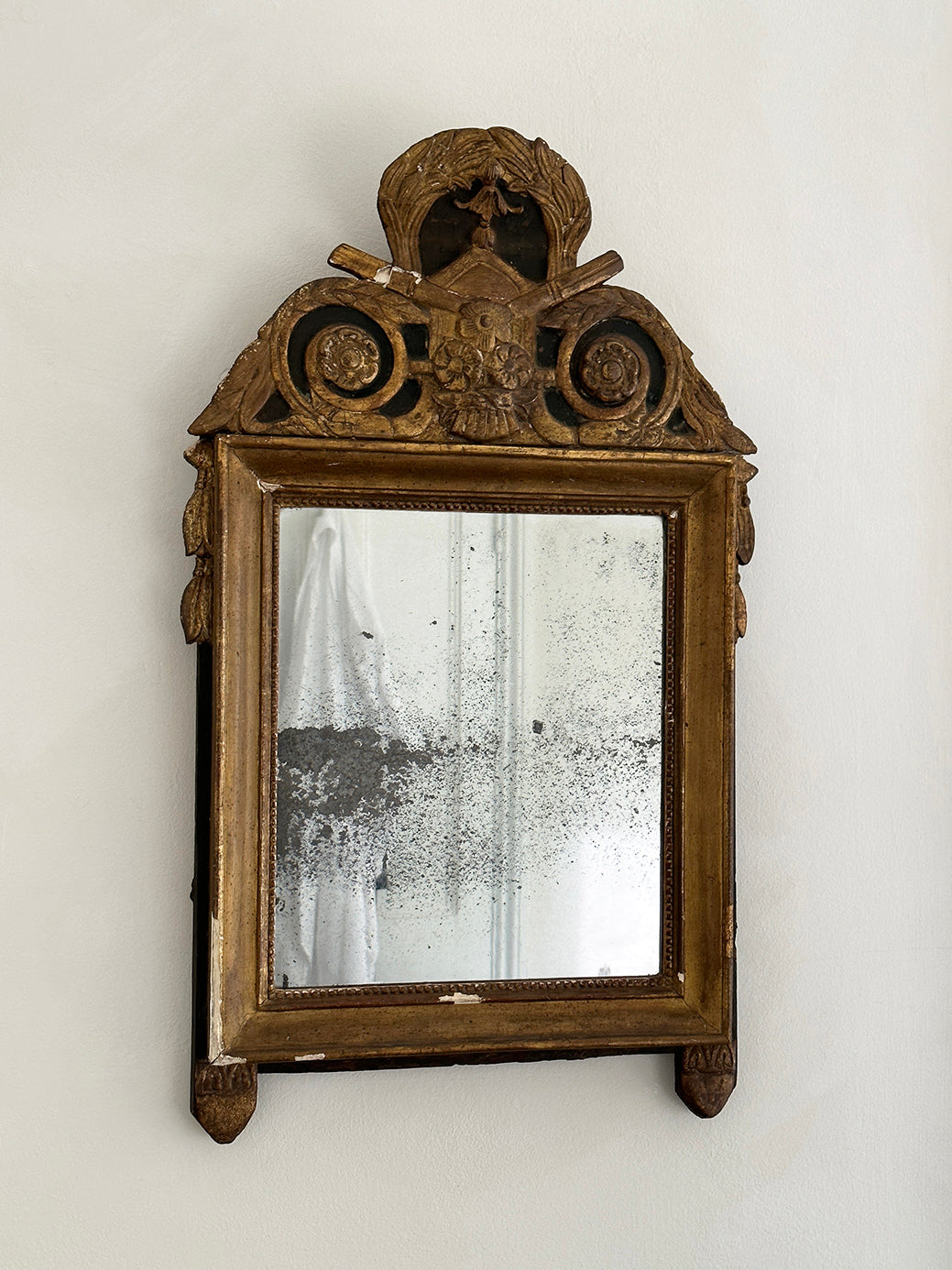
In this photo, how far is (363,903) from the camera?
3.41 ft

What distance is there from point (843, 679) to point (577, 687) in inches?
12.1

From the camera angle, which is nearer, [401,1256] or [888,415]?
[401,1256]

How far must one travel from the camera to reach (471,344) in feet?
3.42

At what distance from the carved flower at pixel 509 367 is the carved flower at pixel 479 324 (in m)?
0.01

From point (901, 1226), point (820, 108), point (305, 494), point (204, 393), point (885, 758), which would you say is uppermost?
point (820, 108)

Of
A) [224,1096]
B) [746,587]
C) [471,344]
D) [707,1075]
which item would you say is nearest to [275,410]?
[471,344]

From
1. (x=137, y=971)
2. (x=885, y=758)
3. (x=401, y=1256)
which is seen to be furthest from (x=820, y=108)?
(x=401, y=1256)

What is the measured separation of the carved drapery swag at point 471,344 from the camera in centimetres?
102

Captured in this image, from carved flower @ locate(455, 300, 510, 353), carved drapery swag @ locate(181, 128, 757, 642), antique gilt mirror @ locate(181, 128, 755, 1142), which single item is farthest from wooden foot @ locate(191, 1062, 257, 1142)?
carved flower @ locate(455, 300, 510, 353)

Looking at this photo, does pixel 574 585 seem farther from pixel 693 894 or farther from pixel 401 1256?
pixel 401 1256

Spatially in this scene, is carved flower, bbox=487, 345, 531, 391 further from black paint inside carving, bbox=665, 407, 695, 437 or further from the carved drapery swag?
black paint inside carving, bbox=665, 407, 695, 437

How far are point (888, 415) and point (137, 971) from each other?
937 millimetres

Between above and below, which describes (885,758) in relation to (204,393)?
below

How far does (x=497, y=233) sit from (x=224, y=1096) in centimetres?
83
